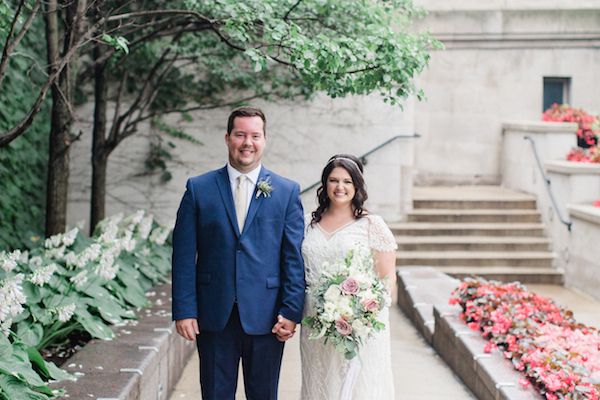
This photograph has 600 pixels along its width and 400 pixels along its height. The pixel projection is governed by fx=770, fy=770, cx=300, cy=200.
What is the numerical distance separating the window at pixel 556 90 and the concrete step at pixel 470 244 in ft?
14.8

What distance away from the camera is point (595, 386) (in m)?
4.31

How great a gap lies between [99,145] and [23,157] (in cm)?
146

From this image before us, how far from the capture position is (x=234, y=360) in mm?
3869

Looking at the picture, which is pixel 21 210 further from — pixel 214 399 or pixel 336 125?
pixel 214 399

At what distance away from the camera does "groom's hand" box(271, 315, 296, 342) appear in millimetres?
3771

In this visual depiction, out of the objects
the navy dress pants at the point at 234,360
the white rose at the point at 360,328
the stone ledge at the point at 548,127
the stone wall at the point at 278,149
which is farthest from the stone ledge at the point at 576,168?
the navy dress pants at the point at 234,360

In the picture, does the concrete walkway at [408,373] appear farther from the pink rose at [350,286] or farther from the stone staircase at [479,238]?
the stone staircase at [479,238]

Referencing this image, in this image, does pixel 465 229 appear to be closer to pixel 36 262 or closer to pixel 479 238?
pixel 479 238

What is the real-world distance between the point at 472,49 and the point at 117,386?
11.9 m

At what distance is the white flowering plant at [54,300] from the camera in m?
4.11

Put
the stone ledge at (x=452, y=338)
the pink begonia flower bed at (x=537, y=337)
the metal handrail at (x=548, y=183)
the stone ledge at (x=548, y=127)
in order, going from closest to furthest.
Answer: the pink begonia flower bed at (x=537, y=337) → the stone ledge at (x=452, y=338) → the metal handrail at (x=548, y=183) → the stone ledge at (x=548, y=127)

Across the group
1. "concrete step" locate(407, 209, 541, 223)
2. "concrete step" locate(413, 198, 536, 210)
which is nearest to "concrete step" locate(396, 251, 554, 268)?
"concrete step" locate(407, 209, 541, 223)

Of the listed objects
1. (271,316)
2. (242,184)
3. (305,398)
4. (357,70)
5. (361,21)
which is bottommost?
(305,398)

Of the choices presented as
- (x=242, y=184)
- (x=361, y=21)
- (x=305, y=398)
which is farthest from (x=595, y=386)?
(x=361, y=21)
